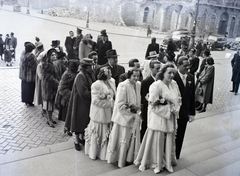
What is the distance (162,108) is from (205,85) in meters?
4.75

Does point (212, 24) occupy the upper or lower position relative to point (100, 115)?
upper

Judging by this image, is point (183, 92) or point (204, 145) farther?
point (204, 145)

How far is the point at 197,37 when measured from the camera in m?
10.2

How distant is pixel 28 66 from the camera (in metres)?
6.95

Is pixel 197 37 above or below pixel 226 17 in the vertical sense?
below

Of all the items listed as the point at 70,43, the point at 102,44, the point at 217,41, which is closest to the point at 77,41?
the point at 70,43

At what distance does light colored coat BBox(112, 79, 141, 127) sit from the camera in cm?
399

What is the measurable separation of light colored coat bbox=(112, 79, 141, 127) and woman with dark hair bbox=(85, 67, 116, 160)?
26 cm

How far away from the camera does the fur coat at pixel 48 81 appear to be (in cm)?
599

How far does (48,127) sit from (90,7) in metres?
4.62

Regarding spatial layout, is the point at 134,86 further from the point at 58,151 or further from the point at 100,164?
the point at 58,151

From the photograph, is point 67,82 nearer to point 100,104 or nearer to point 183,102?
point 100,104

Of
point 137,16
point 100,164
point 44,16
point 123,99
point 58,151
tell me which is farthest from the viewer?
point 137,16

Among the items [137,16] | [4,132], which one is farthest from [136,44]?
[4,132]
